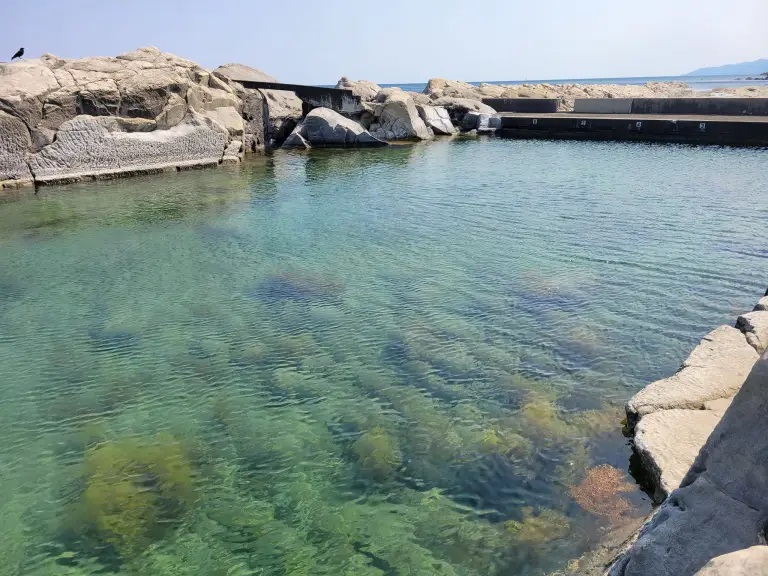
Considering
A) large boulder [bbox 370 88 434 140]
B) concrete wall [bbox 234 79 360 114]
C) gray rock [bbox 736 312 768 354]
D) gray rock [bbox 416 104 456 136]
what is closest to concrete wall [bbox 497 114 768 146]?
gray rock [bbox 416 104 456 136]

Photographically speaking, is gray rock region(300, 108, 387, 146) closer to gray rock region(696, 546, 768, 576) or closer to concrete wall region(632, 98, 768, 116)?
concrete wall region(632, 98, 768, 116)

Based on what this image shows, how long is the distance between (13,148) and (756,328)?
54.6ft

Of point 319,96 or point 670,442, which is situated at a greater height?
point 319,96

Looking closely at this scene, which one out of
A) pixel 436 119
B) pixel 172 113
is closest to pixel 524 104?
pixel 436 119

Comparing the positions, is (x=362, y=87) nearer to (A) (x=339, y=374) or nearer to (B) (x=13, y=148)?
(B) (x=13, y=148)

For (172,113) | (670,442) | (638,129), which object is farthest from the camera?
(638,129)

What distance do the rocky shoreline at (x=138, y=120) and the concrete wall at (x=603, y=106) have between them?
10.6 meters

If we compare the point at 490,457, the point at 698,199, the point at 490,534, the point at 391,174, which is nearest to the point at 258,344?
the point at 490,457

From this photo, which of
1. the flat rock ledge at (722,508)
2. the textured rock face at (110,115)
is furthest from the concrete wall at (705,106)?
the flat rock ledge at (722,508)

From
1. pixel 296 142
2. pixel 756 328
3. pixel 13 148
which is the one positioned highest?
pixel 296 142

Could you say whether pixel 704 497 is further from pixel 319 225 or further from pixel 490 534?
pixel 319 225

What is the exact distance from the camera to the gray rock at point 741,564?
1.70 metres

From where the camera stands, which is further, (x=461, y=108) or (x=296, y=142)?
(x=461, y=108)

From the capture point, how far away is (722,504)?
215 centimetres
